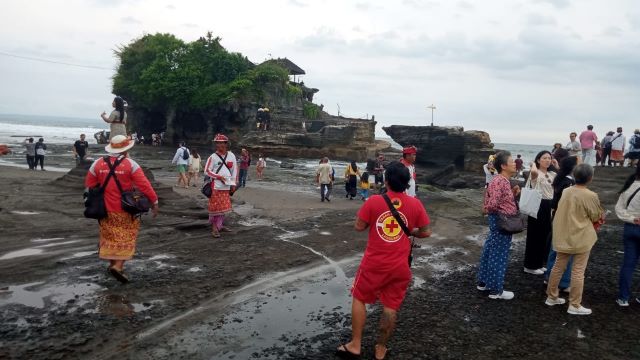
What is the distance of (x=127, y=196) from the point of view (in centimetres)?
585

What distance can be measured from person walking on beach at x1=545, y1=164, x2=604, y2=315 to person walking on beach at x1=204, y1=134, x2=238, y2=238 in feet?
19.0

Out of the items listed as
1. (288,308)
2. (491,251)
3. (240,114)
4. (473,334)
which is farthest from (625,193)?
(240,114)

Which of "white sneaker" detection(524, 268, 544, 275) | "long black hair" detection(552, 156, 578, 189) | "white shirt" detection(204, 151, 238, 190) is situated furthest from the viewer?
"white shirt" detection(204, 151, 238, 190)

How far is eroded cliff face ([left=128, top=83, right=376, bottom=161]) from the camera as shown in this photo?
136ft

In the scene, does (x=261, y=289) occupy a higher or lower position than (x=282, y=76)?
lower

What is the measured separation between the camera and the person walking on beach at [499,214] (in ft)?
18.9

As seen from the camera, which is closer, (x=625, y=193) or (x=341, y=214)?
(x=625, y=193)

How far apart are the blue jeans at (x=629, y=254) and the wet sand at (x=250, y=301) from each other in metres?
0.31

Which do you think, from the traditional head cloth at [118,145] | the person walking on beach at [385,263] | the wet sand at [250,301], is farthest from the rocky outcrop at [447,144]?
the person walking on beach at [385,263]

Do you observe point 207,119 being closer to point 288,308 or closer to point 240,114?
point 240,114

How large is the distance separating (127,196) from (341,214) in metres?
7.73

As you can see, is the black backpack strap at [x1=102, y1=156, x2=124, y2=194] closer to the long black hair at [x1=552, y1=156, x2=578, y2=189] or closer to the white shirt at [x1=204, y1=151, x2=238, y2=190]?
the white shirt at [x1=204, y1=151, x2=238, y2=190]

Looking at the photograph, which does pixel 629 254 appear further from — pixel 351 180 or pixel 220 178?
pixel 351 180

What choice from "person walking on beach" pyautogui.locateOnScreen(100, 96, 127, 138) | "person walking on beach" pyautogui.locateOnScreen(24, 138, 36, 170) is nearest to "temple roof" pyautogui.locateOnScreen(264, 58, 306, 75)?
"person walking on beach" pyautogui.locateOnScreen(24, 138, 36, 170)
